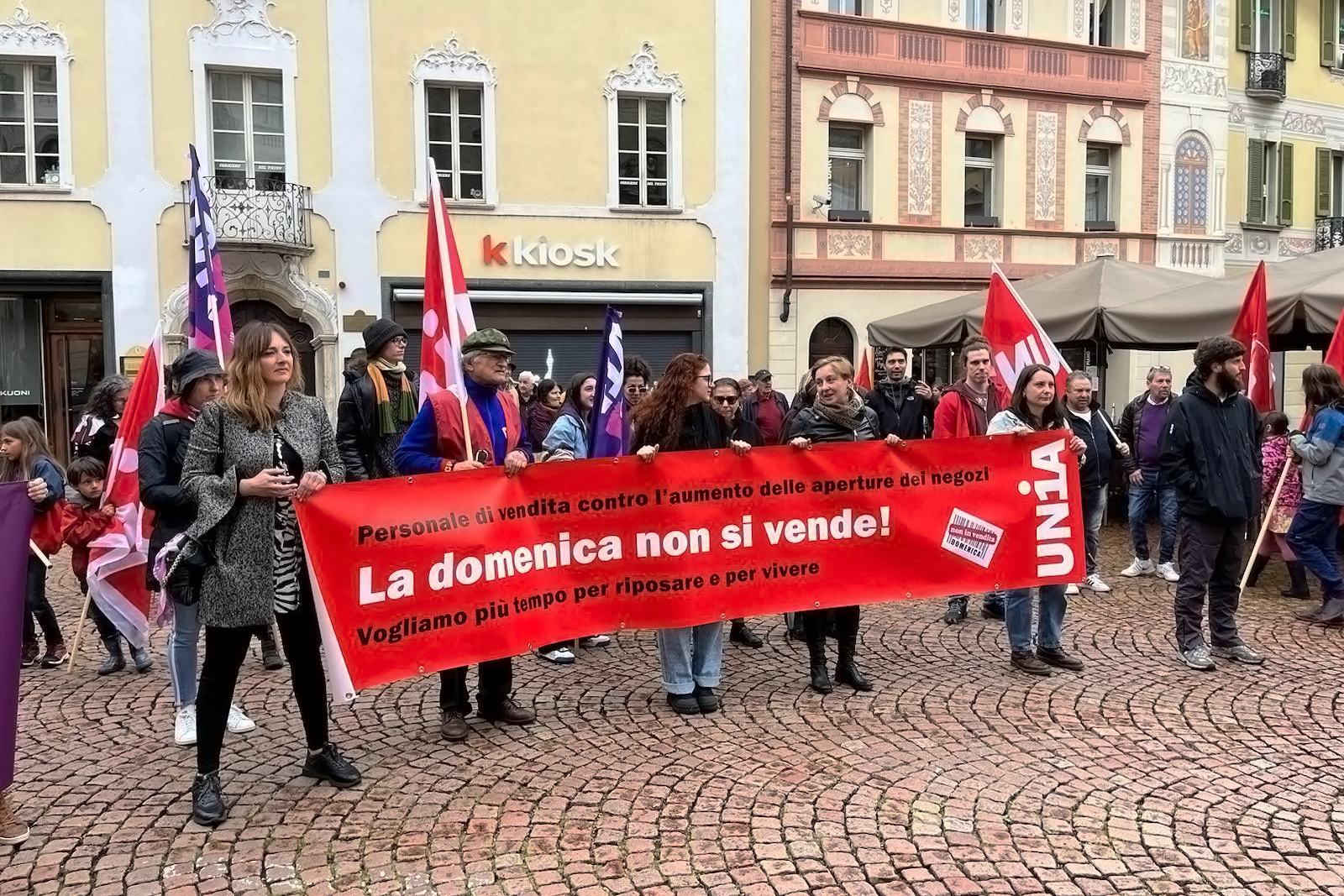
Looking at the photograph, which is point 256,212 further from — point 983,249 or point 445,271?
point 983,249

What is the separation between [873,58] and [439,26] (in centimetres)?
774

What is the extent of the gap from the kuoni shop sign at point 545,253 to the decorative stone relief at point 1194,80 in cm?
1230

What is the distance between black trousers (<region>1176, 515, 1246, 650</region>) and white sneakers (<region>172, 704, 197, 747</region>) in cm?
542

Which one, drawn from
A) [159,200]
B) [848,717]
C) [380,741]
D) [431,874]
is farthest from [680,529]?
[159,200]

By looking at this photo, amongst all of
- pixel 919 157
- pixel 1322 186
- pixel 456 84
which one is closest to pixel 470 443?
pixel 456 84

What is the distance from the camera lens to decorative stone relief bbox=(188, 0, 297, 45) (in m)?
15.5

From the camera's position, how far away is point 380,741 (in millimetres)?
4867

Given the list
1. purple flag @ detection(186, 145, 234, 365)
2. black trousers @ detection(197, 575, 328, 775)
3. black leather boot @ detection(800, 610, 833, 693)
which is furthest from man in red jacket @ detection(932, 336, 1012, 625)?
purple flag @ detection(186, 145, 234, 365)

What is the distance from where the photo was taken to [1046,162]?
19703 mm

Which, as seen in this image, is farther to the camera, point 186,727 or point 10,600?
point 186,727

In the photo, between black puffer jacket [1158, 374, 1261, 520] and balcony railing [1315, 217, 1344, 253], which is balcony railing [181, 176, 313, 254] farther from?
balcony railing [1315, 217, 1344, 253]

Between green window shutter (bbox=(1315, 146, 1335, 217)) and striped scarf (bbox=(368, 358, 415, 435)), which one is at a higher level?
green window shutter (bbox=(1315, 146, 1335, 217))

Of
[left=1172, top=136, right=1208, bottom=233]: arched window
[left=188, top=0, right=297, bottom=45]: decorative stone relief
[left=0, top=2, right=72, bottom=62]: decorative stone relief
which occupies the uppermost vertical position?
[left=188, top=0, right=297, bottom=45]: decorative stone relief

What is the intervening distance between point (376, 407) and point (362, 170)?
11.0 metres
